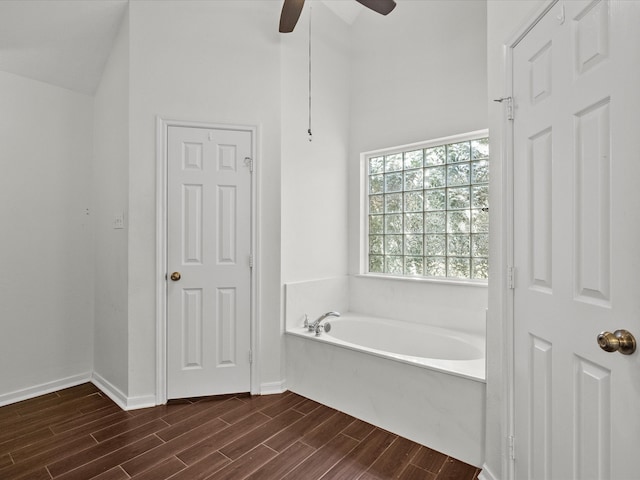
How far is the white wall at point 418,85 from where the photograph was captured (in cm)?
289

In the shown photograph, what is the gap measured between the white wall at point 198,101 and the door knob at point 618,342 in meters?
2.20

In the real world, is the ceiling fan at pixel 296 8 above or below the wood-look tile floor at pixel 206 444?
above

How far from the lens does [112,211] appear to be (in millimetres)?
2828

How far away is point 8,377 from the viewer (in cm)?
273

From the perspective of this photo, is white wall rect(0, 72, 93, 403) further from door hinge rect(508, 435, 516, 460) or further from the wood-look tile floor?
door hinge rect(508, 435, 516, 460)

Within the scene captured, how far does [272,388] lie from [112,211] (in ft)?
6.15

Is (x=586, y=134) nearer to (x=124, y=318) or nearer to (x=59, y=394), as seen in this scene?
(x=124, y=318)

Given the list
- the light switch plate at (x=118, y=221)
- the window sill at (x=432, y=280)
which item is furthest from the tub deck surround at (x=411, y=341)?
the light switch plate at (x=118, y=221)

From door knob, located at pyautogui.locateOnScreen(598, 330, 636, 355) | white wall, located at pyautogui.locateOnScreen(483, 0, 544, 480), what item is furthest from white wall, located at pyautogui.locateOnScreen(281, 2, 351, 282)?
door knob, located at pyautogui.locateOnScreen(598, 330, 636, 355)

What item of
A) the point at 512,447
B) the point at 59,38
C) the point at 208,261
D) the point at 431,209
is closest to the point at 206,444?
the point at 208,261

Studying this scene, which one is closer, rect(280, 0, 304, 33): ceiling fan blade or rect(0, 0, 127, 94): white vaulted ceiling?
rect(280, 0, 304, 33): ceiling fan blade

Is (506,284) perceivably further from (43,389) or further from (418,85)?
(43,389)

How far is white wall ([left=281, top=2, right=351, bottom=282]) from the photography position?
3004 mm

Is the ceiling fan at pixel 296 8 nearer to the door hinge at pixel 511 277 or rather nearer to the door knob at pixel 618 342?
the door hinge at pixel 511 277
